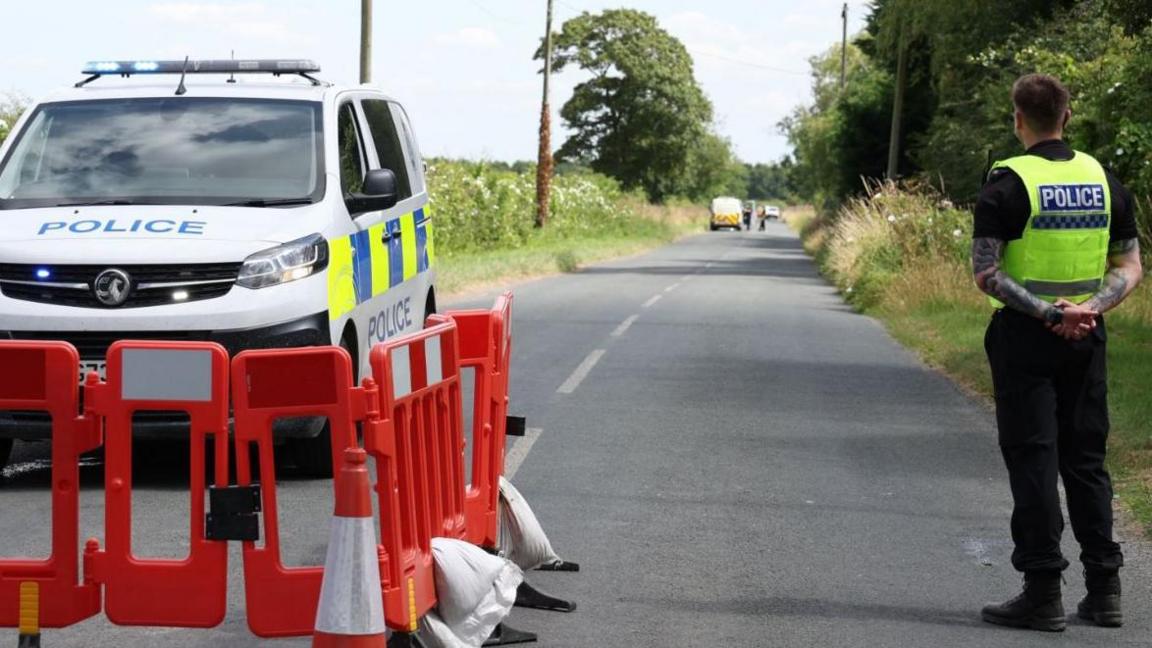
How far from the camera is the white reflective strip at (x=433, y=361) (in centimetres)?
534

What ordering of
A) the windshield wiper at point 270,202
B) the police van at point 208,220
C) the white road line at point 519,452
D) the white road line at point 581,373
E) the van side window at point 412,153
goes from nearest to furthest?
the police van at point 208,220, the windshield wiper at point 270,202, the white road line at point 519,452, the van side window at point 412,153, the white road line at point 581,373

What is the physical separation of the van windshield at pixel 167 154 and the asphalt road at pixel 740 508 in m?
1.53

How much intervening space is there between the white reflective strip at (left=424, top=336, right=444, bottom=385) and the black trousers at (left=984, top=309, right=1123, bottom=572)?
2197mm

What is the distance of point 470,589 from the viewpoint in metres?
5.21

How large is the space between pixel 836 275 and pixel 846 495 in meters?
24.9

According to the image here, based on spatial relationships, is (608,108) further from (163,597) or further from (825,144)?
(163,597)

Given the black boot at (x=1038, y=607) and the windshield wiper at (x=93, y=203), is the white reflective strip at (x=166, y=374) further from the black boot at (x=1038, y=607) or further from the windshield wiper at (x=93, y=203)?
the windshield wiper at (x=93, y=203)

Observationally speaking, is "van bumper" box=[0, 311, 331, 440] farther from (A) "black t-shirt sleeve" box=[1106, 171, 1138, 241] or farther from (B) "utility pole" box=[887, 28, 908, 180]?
(B) "utility pole" box=[887, 28, 908, 180]

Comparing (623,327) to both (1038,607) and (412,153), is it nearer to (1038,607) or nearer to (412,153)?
(412,153)

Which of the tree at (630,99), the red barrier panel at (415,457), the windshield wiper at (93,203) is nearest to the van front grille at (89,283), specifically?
the windshield wiper at (93,203)

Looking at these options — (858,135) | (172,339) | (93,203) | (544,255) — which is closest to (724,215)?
(858,135)

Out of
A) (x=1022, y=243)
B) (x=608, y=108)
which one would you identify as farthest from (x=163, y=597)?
(x=608, y=108)

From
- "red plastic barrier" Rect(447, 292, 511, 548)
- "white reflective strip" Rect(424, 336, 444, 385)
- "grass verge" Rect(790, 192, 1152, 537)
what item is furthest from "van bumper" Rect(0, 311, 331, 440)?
"grass verge" Rect(790, 192, 1152, 537)

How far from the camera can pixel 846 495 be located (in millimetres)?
8625
